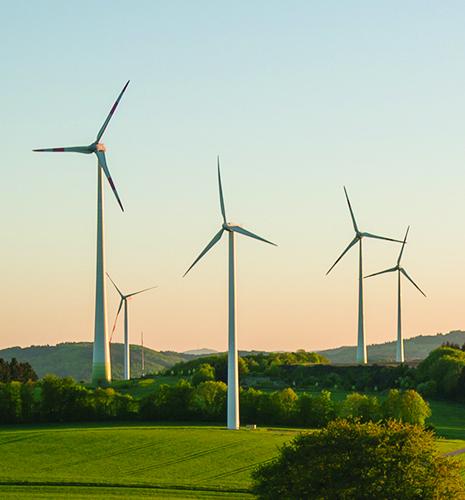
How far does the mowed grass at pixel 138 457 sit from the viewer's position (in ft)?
358

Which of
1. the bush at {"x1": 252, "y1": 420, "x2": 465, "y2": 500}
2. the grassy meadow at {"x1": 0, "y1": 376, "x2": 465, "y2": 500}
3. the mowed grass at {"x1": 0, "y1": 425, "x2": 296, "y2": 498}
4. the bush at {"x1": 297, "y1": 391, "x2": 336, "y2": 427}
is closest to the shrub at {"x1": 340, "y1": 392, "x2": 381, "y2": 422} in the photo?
the bush at {"x1": 297, "y1": 391, "x2": 336, "y2": 427}

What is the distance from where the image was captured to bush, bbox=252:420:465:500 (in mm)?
83375

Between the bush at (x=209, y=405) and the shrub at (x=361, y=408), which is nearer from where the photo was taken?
the shrub at (x=361, y=408)

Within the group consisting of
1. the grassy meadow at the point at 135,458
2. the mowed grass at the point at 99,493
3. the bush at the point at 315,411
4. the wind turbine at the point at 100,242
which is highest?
the wind turbine at the point at 100,242

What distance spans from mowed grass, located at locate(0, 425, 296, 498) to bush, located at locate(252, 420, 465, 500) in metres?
16.1

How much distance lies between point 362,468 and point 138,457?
4630 centimetres

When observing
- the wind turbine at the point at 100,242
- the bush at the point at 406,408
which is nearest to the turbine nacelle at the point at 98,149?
the wind turbine at the point at 100,242

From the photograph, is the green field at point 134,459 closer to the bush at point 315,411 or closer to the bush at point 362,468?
the bush at point 315,411

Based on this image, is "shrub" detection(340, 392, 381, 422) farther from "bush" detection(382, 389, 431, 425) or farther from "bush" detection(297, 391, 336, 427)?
"bush" detection(297, 391, 336, 427)

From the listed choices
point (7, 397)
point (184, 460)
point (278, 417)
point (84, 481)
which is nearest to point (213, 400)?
point (278, 417)

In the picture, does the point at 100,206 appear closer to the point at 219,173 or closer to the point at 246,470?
the point at 219,173

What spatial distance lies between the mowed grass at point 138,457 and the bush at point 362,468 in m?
16.1

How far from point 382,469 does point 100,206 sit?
86.4 m

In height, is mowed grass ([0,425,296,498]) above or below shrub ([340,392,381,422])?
below
